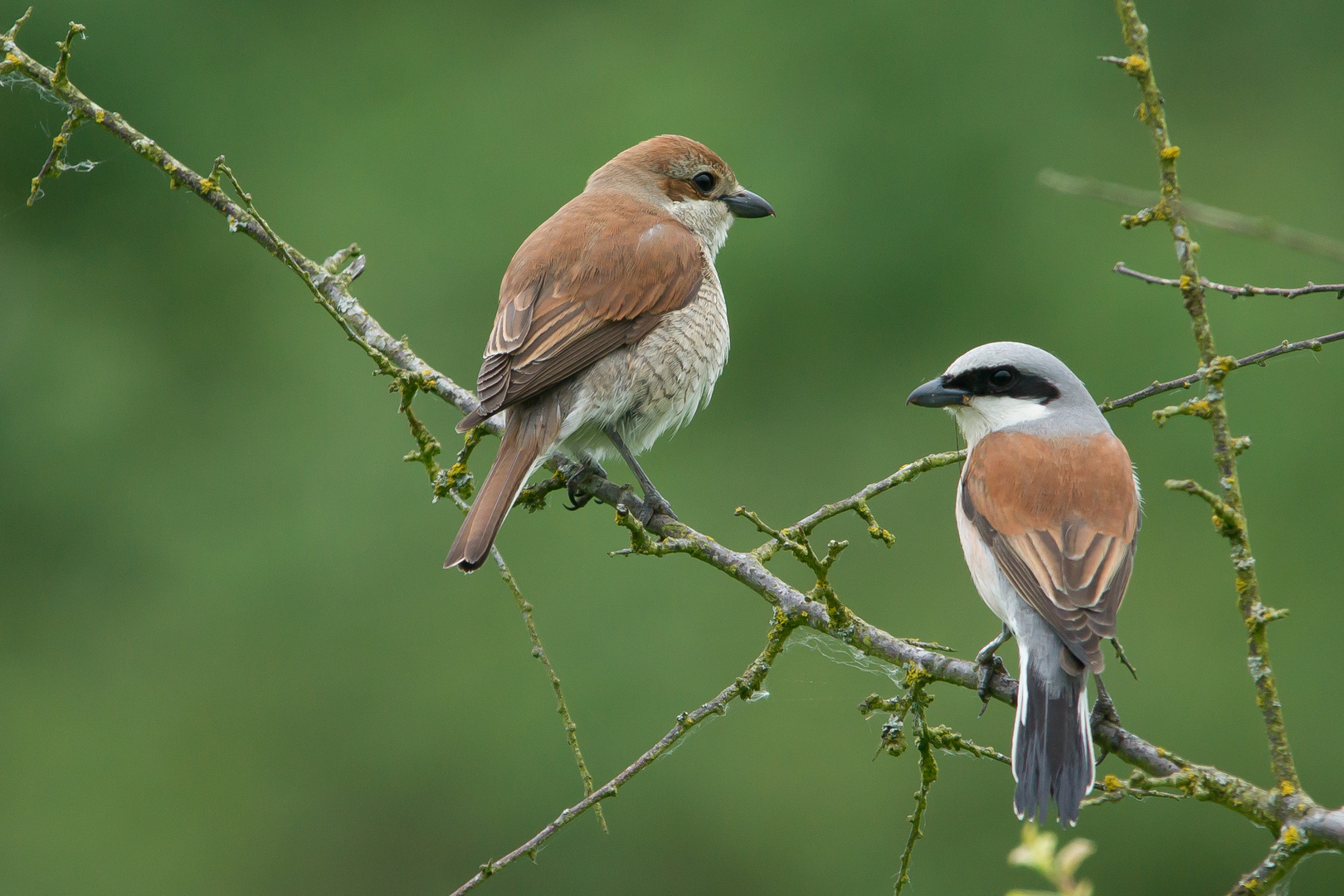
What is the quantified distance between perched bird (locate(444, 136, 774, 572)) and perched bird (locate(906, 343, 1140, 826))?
0.78 m

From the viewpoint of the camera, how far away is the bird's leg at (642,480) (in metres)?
3.21

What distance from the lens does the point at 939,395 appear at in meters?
2.97

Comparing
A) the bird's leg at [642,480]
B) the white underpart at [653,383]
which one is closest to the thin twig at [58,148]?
the white underpart at [653,383]

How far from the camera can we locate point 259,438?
900 cm

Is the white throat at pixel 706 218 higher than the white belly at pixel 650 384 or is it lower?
higher

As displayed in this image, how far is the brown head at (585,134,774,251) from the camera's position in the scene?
4.09m

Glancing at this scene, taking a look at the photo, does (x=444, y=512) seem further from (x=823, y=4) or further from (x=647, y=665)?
(x=823, y=4)

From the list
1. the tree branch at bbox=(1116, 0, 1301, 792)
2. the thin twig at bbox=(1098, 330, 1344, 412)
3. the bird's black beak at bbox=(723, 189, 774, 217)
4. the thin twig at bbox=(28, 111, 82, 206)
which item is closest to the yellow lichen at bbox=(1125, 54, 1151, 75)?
the tree branch at bbox=(1116, 0, 1301, 792)

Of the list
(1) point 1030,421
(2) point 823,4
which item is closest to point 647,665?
(1) point 1030,421

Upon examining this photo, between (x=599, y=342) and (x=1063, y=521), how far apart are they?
1271 millimetres

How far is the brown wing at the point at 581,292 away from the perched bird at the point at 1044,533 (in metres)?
0.85

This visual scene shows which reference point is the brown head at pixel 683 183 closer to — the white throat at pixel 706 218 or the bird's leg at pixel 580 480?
the white throat at pixel 706 218

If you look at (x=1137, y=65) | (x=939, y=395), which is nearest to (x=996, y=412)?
(x=939, y=395)

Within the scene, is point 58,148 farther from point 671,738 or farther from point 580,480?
point 671,738
